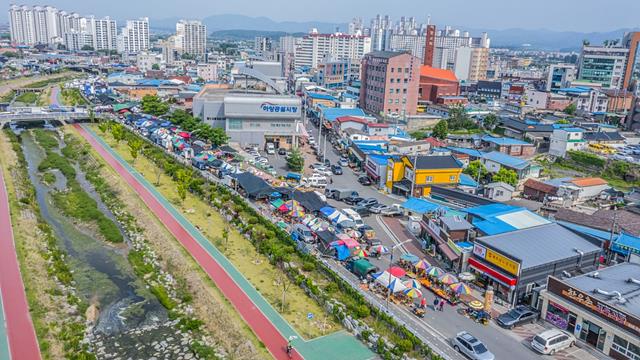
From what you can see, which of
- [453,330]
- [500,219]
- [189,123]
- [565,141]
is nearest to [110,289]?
[453,330]

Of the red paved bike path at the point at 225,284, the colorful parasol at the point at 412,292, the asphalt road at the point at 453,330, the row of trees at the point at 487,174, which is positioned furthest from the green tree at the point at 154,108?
the colorful parasol at the point at 412,292

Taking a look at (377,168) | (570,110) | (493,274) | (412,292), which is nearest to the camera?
(412,292)

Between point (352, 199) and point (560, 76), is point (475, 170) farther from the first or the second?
point (560, 76)

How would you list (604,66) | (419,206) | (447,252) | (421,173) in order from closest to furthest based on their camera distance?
(447,252), (419,206), (421,173), (604,66)

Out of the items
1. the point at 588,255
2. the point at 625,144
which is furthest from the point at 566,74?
the point at 588,255

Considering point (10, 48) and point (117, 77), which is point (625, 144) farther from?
point (10, 48)

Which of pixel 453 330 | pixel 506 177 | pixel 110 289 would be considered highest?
pixel 506 177

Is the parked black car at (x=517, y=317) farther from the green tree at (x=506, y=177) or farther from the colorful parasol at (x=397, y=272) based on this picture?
the green tree at (x=506, y=177)
